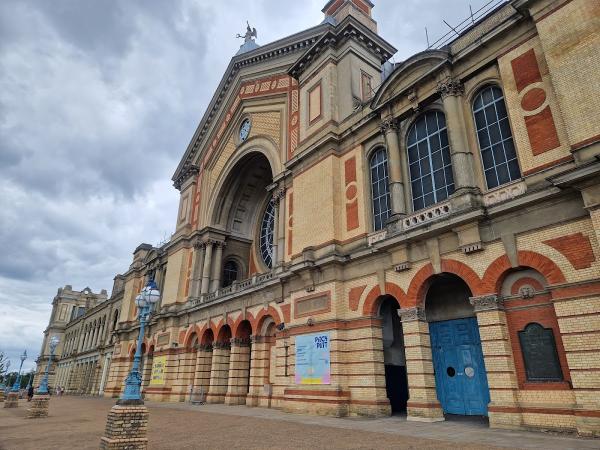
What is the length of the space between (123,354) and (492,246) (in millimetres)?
37192

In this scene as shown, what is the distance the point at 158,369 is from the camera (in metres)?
30.9

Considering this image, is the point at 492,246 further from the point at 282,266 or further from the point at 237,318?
the point at 237,318

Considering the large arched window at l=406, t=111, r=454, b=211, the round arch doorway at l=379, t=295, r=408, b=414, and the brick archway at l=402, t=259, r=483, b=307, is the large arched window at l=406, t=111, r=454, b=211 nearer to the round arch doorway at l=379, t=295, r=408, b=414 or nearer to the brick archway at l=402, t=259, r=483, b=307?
the brick archway at l=402, t=259, r=483, b=307

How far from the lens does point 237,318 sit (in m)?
24.7

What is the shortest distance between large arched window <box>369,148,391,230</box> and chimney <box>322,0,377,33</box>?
28.5ft

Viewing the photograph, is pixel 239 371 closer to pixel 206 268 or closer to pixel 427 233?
pixel 206 268

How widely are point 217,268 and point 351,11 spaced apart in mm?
19098

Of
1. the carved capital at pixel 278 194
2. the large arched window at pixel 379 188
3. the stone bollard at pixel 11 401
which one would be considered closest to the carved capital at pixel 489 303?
the large arched window at pixel 379 188

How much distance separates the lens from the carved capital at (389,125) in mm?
16938

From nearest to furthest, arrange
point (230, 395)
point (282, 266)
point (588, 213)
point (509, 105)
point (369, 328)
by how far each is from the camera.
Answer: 1. point (588, 213)
2. point (509, 105)
3. point (369, 328)
4. point (282, 266)
5. point (230, 395)

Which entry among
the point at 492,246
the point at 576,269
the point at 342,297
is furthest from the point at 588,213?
the point at 342,297

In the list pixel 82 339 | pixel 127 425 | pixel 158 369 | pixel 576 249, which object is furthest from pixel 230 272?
pixel 82 339

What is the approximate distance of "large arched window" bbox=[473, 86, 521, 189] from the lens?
1318 cm

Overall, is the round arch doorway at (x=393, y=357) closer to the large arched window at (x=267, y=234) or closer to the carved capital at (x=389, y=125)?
the carved capital at (x=389, y=125)
